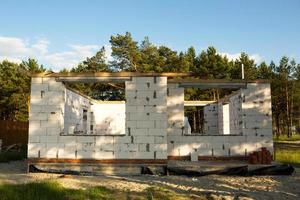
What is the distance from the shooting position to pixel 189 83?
1378cm

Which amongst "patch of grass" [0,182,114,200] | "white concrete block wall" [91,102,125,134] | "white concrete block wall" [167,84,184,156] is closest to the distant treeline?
"white concrete block wall" [91,102,125,134]

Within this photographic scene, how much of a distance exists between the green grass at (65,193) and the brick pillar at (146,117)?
130 inches

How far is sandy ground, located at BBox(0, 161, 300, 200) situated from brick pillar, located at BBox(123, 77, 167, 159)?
0.98 metres

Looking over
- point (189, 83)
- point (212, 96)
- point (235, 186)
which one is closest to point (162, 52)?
point (212, 96)

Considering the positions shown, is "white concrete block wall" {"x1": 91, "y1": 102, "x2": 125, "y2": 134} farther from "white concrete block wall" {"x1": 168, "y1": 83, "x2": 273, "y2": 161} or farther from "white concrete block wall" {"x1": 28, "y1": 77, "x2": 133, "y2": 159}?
"white concrete block wall" {"x1": 28, "y1": 77, "x2": 133, "y2": 159}

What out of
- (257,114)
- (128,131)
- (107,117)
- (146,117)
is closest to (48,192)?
(128,131)

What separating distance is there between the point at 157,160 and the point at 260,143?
155 inches

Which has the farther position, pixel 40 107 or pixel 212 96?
pixel 212 96

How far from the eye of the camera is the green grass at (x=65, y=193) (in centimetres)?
745

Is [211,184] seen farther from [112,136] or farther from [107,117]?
[107,117]

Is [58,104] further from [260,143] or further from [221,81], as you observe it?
[260,143]

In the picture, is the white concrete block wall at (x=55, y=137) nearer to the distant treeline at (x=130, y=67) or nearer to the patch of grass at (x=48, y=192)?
the patch of grass at (x=48, y=192)

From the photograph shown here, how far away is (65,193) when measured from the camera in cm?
775

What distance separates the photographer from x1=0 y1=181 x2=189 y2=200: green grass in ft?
24.4
